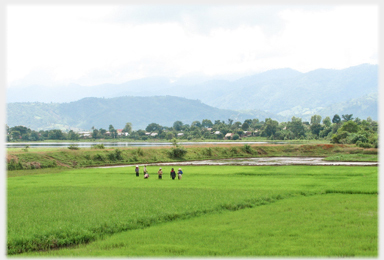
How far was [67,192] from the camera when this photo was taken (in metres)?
22.5

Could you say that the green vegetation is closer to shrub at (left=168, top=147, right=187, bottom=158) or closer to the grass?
shrub at (left=168, top=147, right=187, bottom=158)

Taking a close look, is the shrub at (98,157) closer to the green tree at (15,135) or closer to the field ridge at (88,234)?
the field ridge at (88,234)

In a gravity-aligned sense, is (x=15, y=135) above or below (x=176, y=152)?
above

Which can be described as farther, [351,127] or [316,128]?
[316,128]

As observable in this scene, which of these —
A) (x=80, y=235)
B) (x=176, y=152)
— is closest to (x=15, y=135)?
(x=176, y=152)

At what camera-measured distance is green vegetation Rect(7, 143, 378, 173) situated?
46.2 metres

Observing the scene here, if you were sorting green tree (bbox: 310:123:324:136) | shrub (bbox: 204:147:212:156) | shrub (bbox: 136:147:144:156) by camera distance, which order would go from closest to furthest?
shrub (bbox: 136:147:144:156)
shrub (bbox: 204:147:212:156)
green tree (bbox: 310:123:324:136)

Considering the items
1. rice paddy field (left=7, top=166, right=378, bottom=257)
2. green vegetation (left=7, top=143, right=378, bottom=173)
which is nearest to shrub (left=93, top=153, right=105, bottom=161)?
green vegetation (left=7, top=143, right=378, bottom=173)

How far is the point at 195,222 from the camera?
14.6 meters

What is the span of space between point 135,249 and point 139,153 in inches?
1917

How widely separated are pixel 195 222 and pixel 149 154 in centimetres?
4581

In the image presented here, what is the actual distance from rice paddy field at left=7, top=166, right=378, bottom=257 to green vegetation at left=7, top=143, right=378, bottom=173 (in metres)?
25.1

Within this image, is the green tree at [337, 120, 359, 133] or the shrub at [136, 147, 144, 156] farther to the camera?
the green tree at [337, 120, 359, 133]

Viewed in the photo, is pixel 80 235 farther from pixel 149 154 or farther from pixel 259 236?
pixel 149 154
